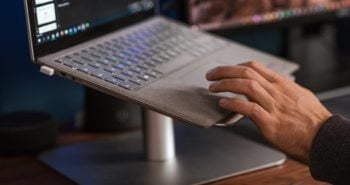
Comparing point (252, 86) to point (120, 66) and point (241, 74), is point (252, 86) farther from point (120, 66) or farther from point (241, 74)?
point (120, 66)

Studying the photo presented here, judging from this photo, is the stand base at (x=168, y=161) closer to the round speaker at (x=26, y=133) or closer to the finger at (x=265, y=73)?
the round speaker at (x=26, y=133)

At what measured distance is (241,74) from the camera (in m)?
0.92

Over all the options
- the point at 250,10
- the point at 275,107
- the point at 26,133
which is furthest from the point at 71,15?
the point at 250,10

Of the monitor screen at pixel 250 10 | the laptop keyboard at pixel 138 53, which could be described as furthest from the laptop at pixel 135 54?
the monitor screen at pixel 250 10

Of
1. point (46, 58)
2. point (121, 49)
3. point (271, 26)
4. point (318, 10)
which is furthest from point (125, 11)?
point (318, 10)

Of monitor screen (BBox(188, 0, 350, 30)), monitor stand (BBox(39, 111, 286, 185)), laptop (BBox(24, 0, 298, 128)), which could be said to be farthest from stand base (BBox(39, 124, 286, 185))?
monitor screen (BBox(188, 0, 350, 30))

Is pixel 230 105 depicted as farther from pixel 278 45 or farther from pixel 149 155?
pixel 278 45

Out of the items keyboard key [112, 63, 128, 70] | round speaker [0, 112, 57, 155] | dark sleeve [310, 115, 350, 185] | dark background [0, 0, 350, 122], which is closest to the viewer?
dark sleeve [310, 115, 350, 185]

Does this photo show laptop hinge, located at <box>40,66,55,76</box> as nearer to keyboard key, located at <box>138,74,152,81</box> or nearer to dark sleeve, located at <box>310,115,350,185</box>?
keyboard key, located at <box>138,74,152,81</box>

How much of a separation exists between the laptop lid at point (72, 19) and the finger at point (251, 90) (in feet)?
0.77

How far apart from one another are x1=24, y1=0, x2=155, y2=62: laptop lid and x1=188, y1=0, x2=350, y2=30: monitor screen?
15cm

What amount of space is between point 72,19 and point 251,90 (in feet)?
0.92

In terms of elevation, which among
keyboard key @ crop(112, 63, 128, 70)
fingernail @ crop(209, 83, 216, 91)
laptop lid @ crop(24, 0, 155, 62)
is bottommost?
fingernail @ crop(209, 83, 216, 91)

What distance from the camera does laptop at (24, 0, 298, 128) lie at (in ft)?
2.97
